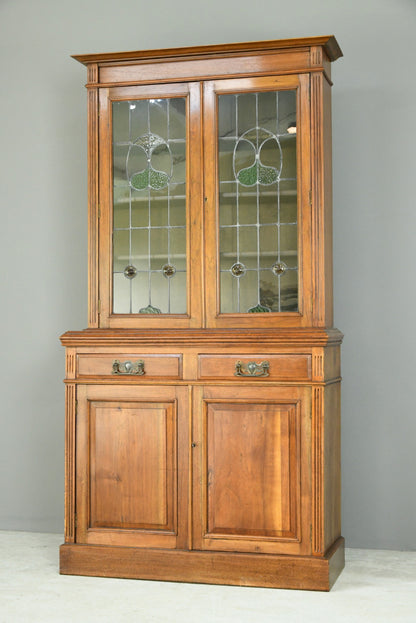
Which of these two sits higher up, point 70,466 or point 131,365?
point 131,365

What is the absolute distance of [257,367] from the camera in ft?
9.96

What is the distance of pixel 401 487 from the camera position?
3.56 metres

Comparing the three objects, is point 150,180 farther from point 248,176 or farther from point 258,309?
point 258,309

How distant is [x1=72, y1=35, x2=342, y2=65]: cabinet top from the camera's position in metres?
3.11

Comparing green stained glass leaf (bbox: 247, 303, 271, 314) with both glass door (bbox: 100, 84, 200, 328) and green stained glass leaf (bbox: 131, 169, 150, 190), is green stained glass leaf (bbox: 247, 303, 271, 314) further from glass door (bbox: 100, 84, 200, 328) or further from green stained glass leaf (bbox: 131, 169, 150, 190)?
green stained glass leaf (bbox: 131, 169, 150, 190)

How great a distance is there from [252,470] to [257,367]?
15.8 inches

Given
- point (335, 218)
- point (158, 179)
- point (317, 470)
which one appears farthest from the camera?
point (335, 218)

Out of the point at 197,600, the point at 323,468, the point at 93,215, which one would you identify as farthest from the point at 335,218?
the point at 197,600

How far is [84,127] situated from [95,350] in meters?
1.30

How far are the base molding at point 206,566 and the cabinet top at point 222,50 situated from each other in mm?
1998

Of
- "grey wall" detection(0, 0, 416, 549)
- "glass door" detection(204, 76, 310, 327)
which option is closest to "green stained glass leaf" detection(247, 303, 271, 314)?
"glass door" detection(204, 76, 310, 327)

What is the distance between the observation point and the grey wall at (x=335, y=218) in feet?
11.7

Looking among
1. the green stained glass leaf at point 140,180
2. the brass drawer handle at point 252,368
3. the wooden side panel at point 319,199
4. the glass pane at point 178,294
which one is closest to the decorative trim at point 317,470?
the brass drawer handle at point 252,368

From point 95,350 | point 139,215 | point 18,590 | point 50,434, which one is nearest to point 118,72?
point 139,215
